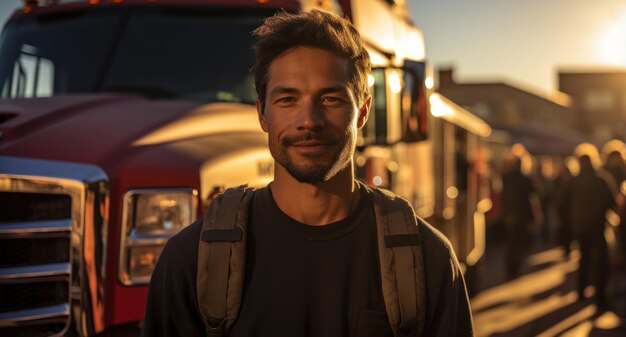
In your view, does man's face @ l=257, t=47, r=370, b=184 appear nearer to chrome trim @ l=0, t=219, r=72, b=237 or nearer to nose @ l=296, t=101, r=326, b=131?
nose @ l=296, t=101, r=326, b=131

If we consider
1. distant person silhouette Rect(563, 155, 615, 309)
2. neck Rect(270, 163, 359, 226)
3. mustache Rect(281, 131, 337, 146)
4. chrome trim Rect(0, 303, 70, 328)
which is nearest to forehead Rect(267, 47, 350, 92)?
mustache Rect(281, 131, 337, 146)

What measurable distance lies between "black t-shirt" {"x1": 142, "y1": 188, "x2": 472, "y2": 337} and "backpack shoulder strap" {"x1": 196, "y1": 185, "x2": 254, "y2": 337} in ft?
0.12

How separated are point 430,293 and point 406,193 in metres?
5.35

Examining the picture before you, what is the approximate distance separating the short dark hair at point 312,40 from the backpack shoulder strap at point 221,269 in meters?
0.35

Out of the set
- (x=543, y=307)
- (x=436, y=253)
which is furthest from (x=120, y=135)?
(x=543, y=307)

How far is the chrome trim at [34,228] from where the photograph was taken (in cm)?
367

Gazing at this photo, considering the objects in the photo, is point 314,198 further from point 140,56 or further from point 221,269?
point 140,56

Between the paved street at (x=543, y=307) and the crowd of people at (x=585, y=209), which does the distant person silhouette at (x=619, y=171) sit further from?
the paved street at (x=543, y=307)

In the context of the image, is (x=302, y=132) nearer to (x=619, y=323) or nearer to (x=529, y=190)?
(x=619, y=323)

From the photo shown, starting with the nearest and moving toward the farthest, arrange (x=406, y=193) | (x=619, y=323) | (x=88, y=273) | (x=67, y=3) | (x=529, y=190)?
(x=88, y=273), (x=67, y=3), (x=406, y=193), (x=619, y=323), (x=529, y=190)

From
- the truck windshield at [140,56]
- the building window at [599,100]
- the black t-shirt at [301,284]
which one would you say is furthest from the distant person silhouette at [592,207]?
the building window at [599,100]

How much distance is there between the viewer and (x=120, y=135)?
3.98 m

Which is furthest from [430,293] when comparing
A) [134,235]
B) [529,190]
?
[529,190]

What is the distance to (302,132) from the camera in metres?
2.19
